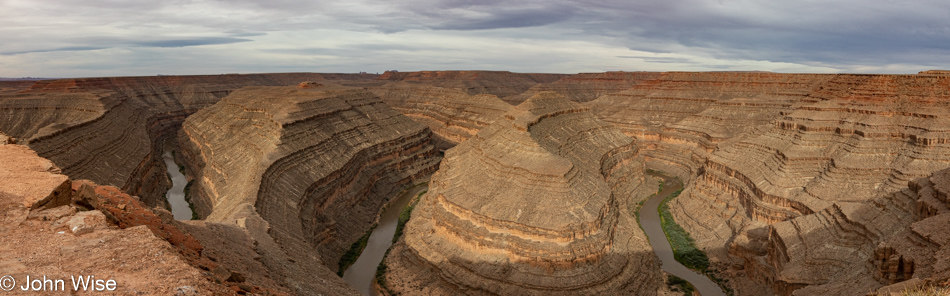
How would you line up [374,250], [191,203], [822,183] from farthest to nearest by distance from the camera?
[191,203], [374,250], [822,183]

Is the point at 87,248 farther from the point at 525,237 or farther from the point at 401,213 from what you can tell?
the point at 401,213

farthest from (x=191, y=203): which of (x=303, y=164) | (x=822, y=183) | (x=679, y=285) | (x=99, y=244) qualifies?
(x=822, y=183)

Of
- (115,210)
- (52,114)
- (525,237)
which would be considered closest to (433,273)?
(525,237)

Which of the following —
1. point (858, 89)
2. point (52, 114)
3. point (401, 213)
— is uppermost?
point (858, 89)

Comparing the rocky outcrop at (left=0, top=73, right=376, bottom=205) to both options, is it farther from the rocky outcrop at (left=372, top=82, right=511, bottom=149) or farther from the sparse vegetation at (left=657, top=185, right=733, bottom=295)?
the sparse vegetation at (left=657, top=185, right=733, bottom=295)

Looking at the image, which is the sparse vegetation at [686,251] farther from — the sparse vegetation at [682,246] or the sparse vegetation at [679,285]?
the sparse vegetation at [679,285]

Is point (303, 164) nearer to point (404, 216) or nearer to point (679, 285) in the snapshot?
point (404, 216)
